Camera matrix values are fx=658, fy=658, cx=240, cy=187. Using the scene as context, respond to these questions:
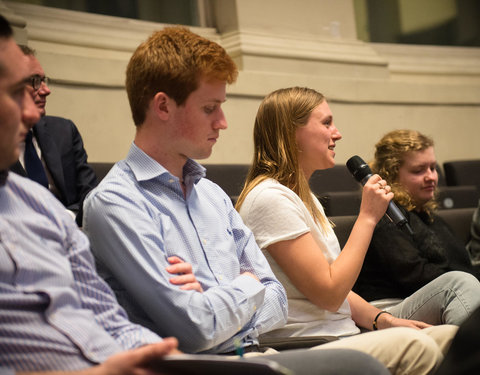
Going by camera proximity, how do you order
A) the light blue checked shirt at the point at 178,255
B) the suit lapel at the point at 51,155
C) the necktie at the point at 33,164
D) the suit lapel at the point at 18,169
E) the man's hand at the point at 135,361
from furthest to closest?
the suit lapel at the point at 51,155 → the necktie at the point at 33,164 → the suit lapel at the point at 18,169 → the light blue checked shirt at the point at 178,255 → the man's hand at the point at 135,361

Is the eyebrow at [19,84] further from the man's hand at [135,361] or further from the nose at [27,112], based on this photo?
the man's hand at [135,361]

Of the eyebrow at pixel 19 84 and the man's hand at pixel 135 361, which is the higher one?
the eyebrow at pixel 19 84

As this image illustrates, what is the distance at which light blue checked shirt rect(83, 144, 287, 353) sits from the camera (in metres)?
1.34

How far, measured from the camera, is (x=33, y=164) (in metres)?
2.41

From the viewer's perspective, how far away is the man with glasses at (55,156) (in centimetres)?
243

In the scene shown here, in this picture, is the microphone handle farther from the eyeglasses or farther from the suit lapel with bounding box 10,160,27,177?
the eyeglasses

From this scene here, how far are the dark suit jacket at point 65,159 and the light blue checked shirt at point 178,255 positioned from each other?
1056 mm

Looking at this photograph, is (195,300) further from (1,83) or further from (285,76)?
(285,76)

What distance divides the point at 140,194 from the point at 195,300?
277mm

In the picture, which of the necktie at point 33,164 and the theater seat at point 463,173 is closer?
the necktie at point 33,164

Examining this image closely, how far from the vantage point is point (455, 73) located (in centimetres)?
487

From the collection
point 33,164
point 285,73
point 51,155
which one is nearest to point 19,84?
point 33,164

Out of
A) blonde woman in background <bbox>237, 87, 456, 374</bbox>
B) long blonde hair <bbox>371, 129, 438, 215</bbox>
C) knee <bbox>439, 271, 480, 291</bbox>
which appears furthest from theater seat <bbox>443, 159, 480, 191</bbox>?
blonde woman in background <bbox>237, 87, 456, 374</bbox>

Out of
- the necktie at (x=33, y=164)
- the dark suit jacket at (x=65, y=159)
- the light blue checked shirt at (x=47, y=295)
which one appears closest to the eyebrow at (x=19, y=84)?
the light blue checked shirt at (x=47, y=295)
